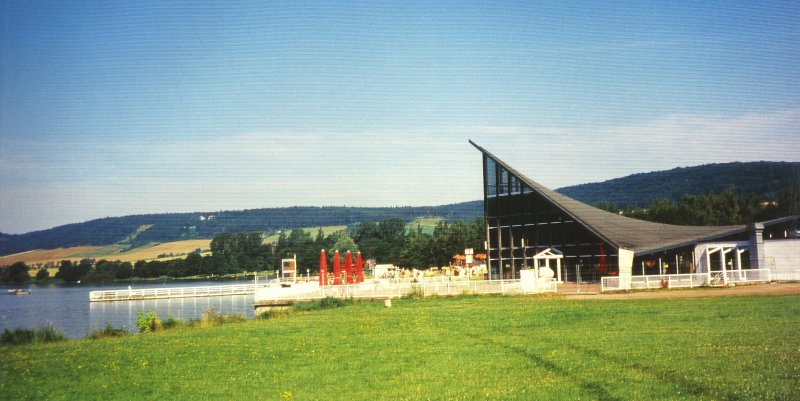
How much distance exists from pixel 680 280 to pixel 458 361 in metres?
25.9

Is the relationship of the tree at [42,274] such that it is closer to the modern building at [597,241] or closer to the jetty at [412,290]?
the jetty at [412,290]

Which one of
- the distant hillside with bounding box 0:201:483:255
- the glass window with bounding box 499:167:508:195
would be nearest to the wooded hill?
the distant hillside with bounding box 0:201:483:255

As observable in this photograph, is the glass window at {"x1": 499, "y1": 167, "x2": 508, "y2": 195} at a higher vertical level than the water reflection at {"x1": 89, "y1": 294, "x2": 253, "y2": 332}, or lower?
higher

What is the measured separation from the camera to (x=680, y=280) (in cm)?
3572

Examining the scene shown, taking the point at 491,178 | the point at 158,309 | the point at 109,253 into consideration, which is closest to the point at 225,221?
the point at 109,253

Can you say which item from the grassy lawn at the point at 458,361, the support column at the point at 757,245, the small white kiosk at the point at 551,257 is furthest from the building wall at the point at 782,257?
the grassy lawn at the point at 458,361

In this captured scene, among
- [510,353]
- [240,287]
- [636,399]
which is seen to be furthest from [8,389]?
[240,287]

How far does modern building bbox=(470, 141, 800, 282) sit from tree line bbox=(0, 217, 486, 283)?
3212 cm

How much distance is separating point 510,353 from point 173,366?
7.04 metres

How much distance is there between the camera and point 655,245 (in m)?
41.4

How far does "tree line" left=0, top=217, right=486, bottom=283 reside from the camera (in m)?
95.9

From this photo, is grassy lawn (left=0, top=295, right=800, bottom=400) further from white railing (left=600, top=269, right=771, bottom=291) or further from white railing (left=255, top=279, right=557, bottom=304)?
white railing (left=255, top=279, right=557, bottom=304)

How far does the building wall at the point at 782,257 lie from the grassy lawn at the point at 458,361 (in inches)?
705

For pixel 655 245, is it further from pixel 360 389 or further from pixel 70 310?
pixel 70 310
